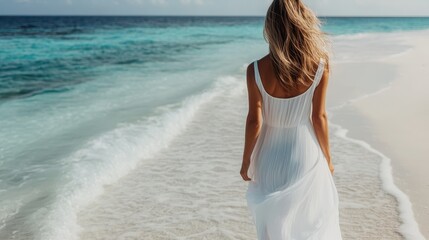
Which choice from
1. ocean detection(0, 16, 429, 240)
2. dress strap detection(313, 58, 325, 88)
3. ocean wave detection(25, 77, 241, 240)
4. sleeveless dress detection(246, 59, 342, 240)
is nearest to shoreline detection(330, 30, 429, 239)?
ocean detection(0, 16, 429, 240)

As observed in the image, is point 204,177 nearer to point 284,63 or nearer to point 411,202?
point 411,202

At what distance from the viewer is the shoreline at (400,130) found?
5.02 metres

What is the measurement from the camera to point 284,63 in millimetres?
2576

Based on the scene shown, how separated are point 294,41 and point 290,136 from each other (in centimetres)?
62

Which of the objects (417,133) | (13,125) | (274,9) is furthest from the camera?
(13,125)

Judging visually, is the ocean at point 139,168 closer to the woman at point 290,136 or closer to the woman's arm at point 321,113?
the woman at point 290,136

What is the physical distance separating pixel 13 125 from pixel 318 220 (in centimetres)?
851

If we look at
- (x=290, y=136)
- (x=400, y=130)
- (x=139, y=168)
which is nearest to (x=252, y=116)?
(x=290, y=136)

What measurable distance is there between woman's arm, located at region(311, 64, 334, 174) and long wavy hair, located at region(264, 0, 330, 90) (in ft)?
0.30

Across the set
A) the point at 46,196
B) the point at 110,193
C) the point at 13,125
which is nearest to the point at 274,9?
the point at 110,193

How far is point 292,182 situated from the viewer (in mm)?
2865

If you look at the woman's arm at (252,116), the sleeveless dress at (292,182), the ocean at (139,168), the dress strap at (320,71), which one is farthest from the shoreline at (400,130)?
the dress strap at (320,71)

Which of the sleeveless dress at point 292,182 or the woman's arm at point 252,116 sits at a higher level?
the woman's arm at point 252,116

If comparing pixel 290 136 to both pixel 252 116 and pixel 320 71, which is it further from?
pixel 320 71
